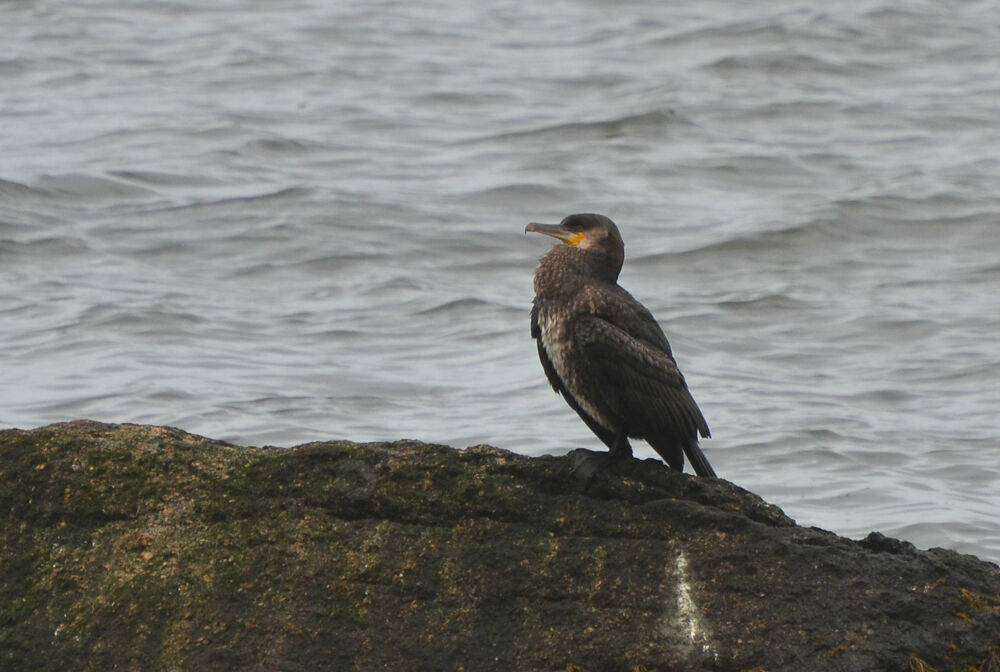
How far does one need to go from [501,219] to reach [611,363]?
9774 mm

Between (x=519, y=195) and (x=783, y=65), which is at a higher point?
(x=783, y=65)

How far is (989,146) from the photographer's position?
17344 mm

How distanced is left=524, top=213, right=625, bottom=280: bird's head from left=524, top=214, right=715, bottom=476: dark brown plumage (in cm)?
7

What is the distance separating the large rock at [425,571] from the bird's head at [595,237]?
46.2 inches

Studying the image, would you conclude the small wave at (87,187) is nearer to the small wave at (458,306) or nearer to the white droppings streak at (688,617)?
the small wave at (458,306)

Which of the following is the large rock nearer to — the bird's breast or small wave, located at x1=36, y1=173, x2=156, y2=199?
the bird's breast

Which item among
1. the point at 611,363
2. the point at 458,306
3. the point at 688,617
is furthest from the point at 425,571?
the point at 458,306

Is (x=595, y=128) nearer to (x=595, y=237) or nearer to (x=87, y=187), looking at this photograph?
(x=87, y=187)

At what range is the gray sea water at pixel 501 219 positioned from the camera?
10.1 meters

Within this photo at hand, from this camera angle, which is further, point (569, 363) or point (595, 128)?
point (595, 128)

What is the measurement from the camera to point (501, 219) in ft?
49.1

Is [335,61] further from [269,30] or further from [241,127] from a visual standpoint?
[241,127]

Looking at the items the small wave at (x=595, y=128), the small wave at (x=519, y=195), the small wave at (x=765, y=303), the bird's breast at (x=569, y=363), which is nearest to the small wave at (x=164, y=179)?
the small wave at (x=519, y=195)

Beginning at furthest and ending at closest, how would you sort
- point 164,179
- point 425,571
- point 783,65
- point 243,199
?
point 783,65 → point 164,179 → point 243,199 → point 425,571
